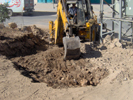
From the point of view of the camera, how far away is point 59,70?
7.82 meters

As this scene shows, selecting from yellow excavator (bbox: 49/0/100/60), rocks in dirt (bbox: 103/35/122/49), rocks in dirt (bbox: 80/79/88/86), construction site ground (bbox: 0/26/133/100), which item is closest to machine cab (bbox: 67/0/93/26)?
yellow excavator (bbox: 49/0/100/60)

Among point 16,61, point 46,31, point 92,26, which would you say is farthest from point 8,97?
point 46,31

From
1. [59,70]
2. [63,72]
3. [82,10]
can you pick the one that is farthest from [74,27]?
[63,72]

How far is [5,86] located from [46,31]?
9103 millimetres

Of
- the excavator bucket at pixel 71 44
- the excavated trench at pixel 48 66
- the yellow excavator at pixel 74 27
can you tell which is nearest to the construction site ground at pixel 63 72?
the excavated trench at pixel 48 66

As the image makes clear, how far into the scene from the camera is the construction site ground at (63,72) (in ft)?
18.1

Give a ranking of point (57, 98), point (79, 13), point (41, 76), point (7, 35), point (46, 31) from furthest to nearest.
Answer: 1. point (46, 31)
2. point (7, 35)
3. point (79, 13)
4. point (41, 76)
5. point (57, 98)

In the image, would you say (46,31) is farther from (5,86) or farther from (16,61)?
(5,86)

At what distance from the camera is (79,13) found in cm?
955

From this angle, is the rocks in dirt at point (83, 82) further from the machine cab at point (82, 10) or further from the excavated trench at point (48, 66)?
the machine cab at point (82, 10)

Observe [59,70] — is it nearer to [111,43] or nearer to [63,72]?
[63,72]

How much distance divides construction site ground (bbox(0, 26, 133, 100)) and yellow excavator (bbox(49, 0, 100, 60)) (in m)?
0.48

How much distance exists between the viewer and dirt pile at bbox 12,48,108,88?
6.67 meters

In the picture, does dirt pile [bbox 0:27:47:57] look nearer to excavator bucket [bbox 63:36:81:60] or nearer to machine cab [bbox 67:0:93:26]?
machine cab [bbox 67:0:93:26]
